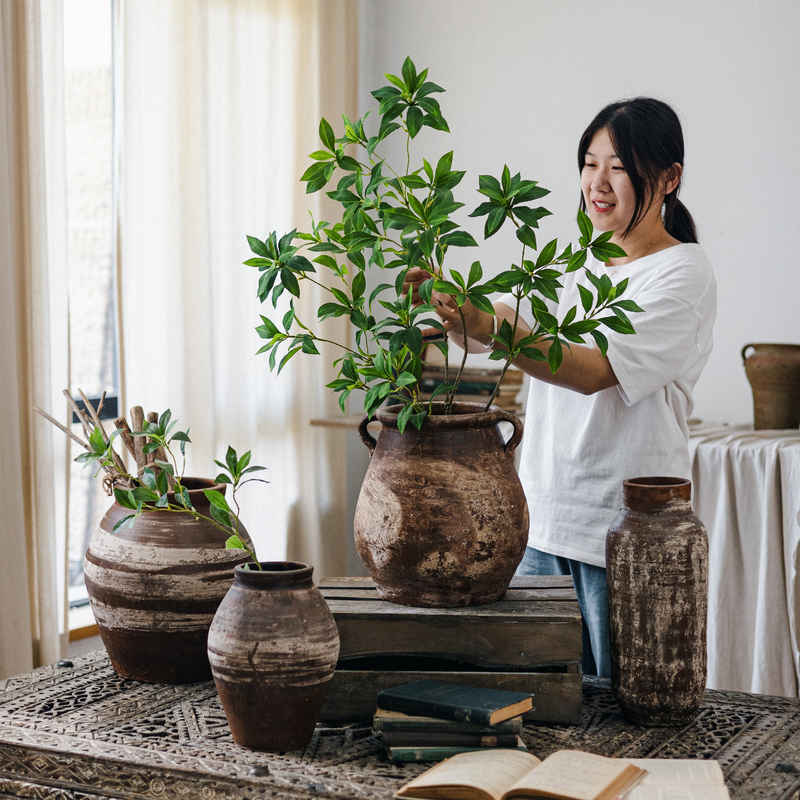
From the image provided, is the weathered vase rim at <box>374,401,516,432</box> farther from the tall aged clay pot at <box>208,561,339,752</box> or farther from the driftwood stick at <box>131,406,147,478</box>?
the driftwood stick at <box>131,406,147,478</box>

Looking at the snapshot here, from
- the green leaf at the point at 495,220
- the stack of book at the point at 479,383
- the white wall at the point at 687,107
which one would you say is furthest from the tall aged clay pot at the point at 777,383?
the green leaf at the point at 495,220

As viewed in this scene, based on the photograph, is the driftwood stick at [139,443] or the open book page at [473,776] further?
the driftwood stick at [139,443]

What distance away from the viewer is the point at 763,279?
2746mm

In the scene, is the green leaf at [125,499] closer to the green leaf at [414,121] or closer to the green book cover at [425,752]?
the green book cover at [425,752]

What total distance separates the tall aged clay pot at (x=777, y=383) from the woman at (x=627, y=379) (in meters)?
1.06

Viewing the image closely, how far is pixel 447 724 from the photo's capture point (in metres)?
0.91

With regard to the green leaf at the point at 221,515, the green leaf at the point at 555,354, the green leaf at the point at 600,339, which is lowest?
the green leaf at the point at 221,515

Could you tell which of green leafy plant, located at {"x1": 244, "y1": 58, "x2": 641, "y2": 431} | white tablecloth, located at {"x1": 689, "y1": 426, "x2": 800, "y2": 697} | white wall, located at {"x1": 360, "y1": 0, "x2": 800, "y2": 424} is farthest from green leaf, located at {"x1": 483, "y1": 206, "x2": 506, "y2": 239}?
white wall, located at {"x1": 360, "y1": 0, "x2": 800, "y2": 424}

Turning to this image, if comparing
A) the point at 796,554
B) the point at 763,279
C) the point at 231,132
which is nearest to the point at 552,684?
the point at 796,554

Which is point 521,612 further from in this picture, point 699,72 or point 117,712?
point 699,72

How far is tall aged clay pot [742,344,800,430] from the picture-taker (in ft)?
7.98

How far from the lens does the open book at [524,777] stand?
810 millimetres

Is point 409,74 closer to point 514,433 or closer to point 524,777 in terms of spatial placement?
point 514,433

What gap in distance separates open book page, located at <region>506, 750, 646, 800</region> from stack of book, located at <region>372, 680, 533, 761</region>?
2.2 inches
